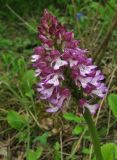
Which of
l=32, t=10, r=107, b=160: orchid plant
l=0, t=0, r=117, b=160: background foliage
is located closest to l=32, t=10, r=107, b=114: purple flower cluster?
l=32, t=10, r=107, b=160: orchid plant

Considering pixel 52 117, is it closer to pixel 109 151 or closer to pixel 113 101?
pixel 113 101

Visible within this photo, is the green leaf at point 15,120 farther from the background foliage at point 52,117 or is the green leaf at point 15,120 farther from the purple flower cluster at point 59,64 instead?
the purple flower cluster at point 59,64

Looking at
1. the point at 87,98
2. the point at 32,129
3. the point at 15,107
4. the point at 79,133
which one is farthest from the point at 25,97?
the point at 87,98

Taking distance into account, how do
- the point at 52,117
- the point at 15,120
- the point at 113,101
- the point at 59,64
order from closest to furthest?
the point at 59,64
the point at 113,101
the point at 15,120
the point at 52,117

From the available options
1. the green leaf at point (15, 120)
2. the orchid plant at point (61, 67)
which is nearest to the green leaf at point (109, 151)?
the orchid plant at point (61, 67)

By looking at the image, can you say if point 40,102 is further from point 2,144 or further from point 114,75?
point 114,75

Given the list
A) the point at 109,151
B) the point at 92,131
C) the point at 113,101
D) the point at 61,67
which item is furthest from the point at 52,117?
the point at 61,67

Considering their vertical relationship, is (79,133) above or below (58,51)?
below

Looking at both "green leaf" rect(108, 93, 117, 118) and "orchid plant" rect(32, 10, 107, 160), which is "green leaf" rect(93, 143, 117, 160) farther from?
"orchid plant" rect(32, 10, 107, 160)
